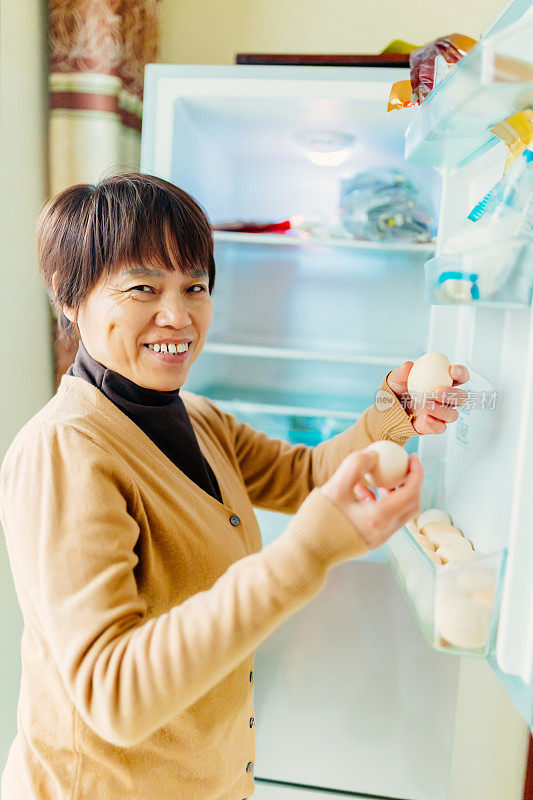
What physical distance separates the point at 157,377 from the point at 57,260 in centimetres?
23

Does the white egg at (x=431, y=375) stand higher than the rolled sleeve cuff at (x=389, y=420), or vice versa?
the white egg at (x=431, y=375)

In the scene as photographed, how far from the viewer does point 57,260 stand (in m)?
0.91

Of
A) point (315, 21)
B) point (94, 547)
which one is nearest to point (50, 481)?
point (94, 547)

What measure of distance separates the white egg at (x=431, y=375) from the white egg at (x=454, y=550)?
0.22m

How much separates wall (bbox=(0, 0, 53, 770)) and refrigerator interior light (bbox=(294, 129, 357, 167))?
2.18 ft

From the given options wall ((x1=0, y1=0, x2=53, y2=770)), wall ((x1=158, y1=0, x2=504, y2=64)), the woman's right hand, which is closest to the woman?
the woman's right hand

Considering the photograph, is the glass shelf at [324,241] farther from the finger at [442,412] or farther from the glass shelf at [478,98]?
the finger at [442,412]

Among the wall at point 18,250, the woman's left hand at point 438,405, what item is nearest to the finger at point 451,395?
the woman's left hand at point 438,405

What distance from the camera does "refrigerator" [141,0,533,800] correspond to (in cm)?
73

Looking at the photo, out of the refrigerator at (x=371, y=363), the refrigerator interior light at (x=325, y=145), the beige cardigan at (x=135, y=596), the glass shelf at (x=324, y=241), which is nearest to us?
the beige cardigan at (x=135, y=596)

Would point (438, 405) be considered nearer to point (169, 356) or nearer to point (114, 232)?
point (169, 356)

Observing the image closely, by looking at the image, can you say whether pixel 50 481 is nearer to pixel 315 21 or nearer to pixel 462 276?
pixel 462 276

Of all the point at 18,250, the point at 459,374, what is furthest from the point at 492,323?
the point at 18,250

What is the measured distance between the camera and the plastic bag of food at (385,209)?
Result: 1.47 meters
